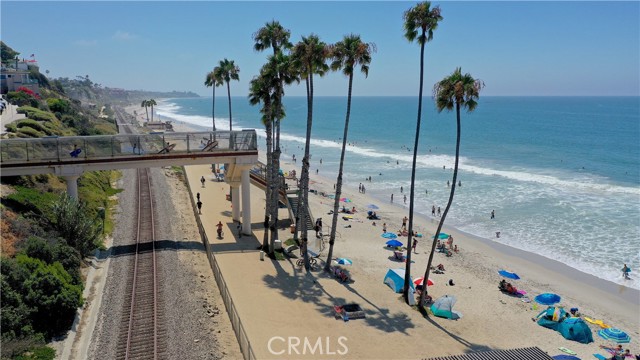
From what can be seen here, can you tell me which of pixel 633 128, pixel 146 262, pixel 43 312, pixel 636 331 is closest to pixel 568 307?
pixel 636 331

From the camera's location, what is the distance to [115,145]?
77.7ft

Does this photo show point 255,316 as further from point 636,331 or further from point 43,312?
point 636,331

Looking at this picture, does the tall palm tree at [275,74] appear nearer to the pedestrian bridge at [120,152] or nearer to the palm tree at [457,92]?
the pedestrian bridge at [120,152]

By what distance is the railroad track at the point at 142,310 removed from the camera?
15.4 m

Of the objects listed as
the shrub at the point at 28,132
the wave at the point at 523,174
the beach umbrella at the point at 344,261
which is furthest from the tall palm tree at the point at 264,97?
the wave at the point at 523,174

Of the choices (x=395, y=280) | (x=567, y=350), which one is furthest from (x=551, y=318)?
(x=395, y=280)

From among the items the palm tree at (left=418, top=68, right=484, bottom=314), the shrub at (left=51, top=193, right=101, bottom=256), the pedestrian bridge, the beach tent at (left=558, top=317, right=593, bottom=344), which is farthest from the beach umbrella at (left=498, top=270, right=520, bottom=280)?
the shrub at (left=51, top=193, right=101, bottom=256)

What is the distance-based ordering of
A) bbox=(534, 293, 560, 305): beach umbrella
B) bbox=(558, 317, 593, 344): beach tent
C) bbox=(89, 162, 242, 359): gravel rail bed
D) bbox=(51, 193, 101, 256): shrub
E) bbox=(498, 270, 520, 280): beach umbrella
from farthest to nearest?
bbox=(498, 270, 520, 280): beach umbrella, bbox=(534, 293, 560, 305): beach umbrella, bbox=(51, 193, 101, 256): shrub, bbox=(558, 317, 593, 344): beach tent, bbox=(89, 162, 242, 359): gravel rail bed

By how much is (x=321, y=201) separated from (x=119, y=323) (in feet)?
104

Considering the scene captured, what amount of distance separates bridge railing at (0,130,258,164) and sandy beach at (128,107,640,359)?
565 centimetres

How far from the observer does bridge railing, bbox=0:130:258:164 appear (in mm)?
22266

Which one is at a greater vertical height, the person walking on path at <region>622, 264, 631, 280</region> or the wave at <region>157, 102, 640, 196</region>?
the wave at <region>157, 102, 640, 196</region>
